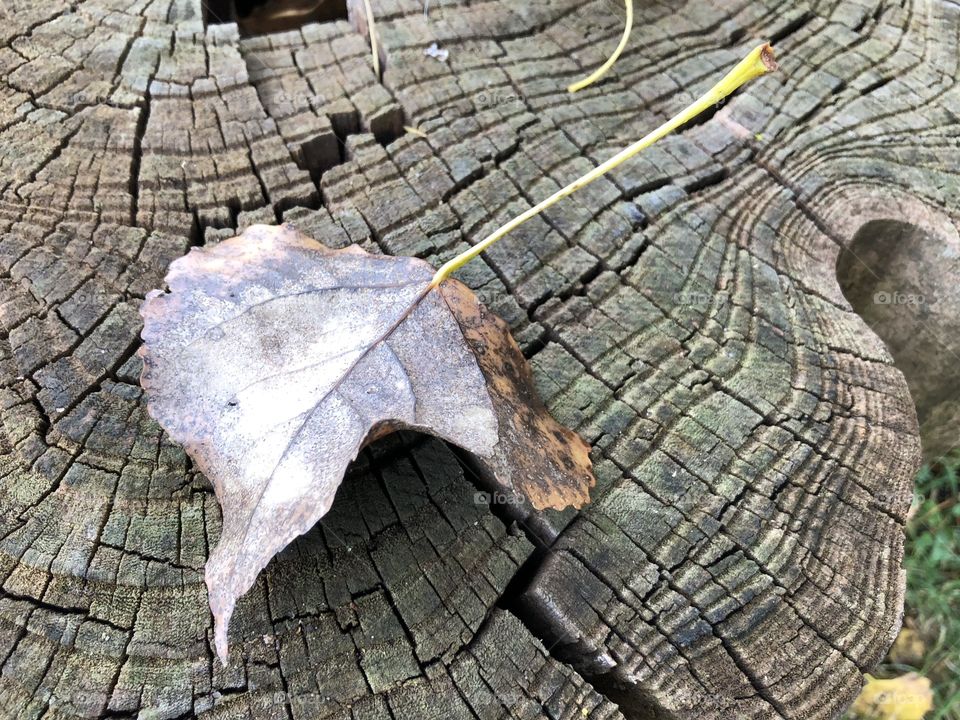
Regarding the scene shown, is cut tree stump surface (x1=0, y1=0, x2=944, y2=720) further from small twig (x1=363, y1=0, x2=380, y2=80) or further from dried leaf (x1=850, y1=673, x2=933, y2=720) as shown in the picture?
dried leaf (x1=850, y1=673, x2=933, y2=720)

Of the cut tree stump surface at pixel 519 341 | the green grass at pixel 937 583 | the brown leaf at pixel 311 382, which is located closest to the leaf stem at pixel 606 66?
the cut tree stump surface at pixel 519 341

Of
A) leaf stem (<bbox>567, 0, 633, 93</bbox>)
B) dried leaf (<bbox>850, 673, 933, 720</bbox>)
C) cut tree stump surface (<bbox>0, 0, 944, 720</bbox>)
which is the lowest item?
dried leaf (<bbox>850, 673, 933, 720</bbox>)

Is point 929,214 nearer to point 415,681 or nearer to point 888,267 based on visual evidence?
point 888,267

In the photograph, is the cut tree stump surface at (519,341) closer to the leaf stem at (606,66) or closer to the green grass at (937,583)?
the leaf stem at (606,66)

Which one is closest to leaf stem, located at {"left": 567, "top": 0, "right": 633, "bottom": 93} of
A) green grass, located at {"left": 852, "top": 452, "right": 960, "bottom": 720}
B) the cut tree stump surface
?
the cut tree stump surface

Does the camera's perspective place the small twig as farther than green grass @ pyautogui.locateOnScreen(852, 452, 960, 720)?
No

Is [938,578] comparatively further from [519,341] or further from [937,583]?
[519,341]
